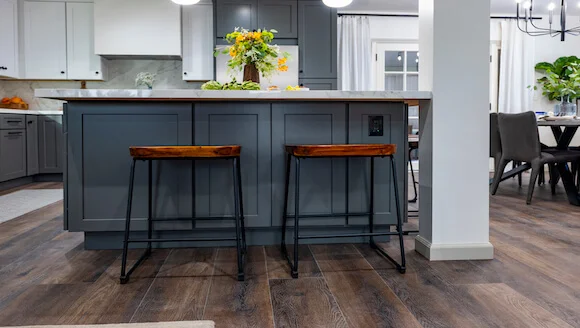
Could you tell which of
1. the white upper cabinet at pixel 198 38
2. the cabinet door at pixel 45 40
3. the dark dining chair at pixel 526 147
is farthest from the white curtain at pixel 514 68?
the cabinet door at pixel 45 40

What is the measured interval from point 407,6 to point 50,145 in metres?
5.13

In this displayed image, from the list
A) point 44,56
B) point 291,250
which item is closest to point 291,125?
point 291,250

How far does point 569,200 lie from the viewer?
4.16m

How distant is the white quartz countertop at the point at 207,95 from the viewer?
7.54 ft

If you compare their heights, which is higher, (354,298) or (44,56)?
(44,56)

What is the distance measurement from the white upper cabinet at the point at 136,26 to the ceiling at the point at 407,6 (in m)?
2.54

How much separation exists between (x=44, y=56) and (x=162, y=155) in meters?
4.75

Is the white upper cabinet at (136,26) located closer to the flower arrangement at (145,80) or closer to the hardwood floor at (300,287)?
the flower arrangement at (145,80)

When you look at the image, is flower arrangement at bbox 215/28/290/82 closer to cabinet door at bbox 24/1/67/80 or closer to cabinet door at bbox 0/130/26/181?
cabinet door at bbox 0/130/26/181

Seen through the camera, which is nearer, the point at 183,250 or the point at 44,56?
the point at 183,250

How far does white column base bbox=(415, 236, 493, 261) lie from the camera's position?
2379 millimetres

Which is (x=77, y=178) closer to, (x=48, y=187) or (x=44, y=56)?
(x=48, y=187)

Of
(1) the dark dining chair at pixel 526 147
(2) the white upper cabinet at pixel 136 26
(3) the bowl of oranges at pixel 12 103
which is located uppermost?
(2) the white upper cabinet at pixel 136 26

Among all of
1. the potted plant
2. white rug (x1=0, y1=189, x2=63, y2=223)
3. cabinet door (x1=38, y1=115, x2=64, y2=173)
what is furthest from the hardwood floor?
the potted plant
